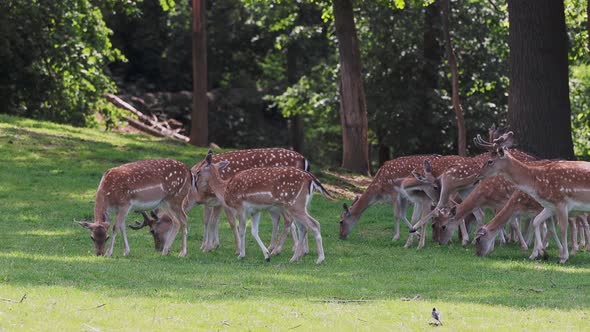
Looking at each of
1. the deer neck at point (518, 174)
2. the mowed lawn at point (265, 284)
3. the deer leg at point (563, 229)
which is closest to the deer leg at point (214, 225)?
the mowed lawn at point (265, 284)

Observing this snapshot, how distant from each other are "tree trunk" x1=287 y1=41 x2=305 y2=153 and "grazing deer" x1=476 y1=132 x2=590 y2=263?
2409 cm

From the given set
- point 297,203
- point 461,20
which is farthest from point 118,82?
point 297,203

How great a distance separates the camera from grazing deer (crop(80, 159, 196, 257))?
47.3 ft

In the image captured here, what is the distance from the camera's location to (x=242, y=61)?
4234 centimetres

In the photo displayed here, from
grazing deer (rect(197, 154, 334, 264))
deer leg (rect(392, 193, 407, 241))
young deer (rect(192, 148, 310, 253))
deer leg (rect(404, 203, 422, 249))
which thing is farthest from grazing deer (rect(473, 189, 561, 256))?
young deer (rect(192, 148, 310, 253))

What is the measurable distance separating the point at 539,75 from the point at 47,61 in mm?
16026

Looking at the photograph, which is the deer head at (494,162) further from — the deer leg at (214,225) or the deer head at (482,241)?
the deer leg at (214,225)

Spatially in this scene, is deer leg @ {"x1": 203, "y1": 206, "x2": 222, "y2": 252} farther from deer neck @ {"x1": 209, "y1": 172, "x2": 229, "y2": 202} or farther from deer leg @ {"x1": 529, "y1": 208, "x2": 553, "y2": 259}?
deer leg @ {"x1": 529, "y1": 208, "x2": 553, "y2": 259}

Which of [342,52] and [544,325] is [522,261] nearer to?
[544,325]

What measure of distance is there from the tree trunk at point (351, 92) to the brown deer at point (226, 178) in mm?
10323

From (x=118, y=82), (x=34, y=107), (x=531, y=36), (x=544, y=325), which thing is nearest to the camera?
(x=544, y=325)

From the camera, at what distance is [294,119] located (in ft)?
129

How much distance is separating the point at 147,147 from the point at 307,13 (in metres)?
13.0

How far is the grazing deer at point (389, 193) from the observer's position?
1702 cm
